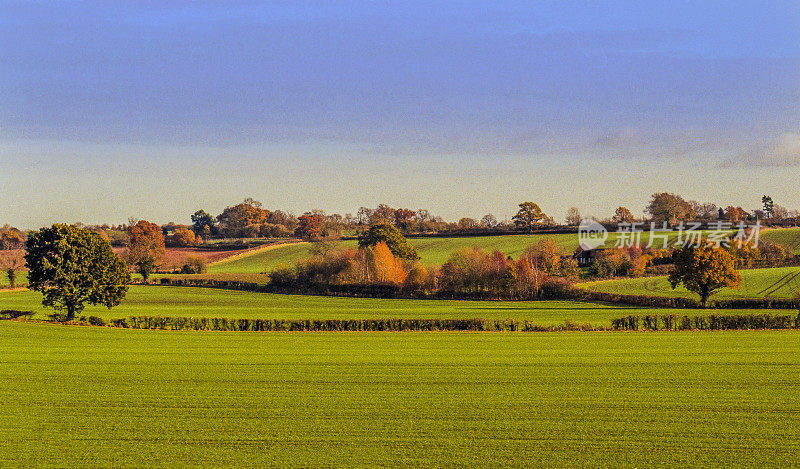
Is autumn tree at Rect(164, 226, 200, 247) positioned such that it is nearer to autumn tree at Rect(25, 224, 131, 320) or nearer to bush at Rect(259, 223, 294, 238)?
bush at Rect(259, 223, 294, 238)

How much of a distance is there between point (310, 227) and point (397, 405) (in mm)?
141670

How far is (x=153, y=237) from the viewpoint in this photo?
139 metres

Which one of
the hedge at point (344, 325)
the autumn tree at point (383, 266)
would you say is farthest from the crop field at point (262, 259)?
the hedge at point (344, 325)

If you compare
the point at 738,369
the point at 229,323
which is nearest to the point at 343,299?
the point at 229,323

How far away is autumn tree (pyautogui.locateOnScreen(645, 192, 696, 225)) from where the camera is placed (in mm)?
140000

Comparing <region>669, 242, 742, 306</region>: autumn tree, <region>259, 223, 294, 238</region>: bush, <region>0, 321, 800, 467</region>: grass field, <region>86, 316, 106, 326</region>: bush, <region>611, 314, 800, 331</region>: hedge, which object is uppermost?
<region>259, 223, 294, 238</region>: bush

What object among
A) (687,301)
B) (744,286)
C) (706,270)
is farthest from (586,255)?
(706,270)

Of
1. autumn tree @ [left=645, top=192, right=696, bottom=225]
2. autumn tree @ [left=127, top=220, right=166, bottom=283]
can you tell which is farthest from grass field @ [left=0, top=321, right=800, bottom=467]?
autumn tree @ [left=645, top=192, right=696, bottom=225]

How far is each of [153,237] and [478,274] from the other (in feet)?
260

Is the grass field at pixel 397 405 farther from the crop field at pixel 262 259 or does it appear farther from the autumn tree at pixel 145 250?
the crop field at pixel 262 259

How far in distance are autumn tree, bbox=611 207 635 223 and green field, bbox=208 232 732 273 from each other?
23.3 m

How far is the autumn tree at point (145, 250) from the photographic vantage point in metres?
101

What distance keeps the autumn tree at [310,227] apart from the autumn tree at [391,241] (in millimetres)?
43359

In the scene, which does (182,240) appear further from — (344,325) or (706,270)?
(706,270)
